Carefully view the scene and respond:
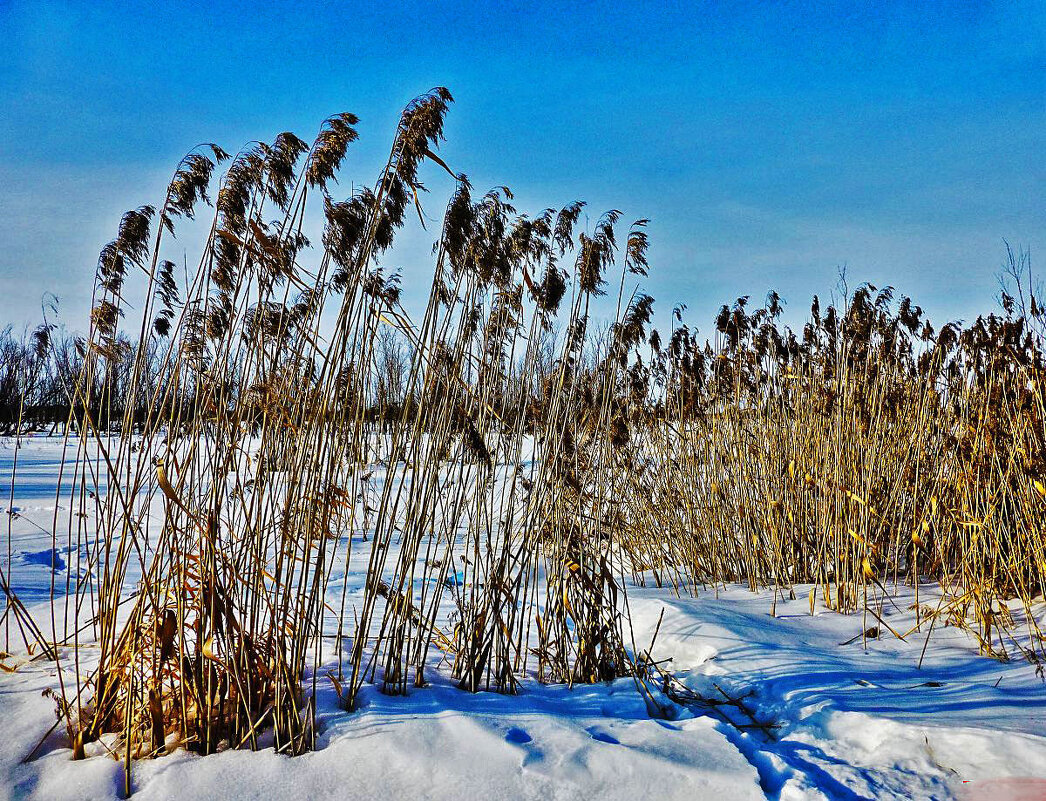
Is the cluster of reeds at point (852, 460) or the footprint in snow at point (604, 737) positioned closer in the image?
the footprint in snow at point (604, 737)

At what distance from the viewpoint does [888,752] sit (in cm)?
182

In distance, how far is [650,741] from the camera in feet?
5.92

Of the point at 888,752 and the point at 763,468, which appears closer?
the point at 888,752

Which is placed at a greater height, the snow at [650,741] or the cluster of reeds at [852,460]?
the cluster of reeds at [852,460]

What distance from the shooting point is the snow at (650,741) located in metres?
1.59

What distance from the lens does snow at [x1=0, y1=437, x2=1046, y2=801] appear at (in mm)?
1589

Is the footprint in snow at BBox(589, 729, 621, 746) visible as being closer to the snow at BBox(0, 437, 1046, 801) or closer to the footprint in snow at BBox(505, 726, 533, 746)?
the snow at BBox(0, 437, 1046, 801)

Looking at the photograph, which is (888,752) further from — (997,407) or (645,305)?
(997,407)

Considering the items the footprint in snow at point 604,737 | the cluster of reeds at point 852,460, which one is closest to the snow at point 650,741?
the footprint in snow at point 604,737

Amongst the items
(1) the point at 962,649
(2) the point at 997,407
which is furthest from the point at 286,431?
(2) the point at 997,407

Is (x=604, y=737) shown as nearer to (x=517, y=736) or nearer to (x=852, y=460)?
(x=517, y=736)

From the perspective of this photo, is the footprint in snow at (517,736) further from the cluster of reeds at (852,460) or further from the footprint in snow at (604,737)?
the cluster of reeds at (852,460)

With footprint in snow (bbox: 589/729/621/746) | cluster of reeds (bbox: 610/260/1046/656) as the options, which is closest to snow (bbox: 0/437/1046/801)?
footprint in snow (bbox: 589/729/621/746)

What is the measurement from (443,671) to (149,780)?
1.10m
